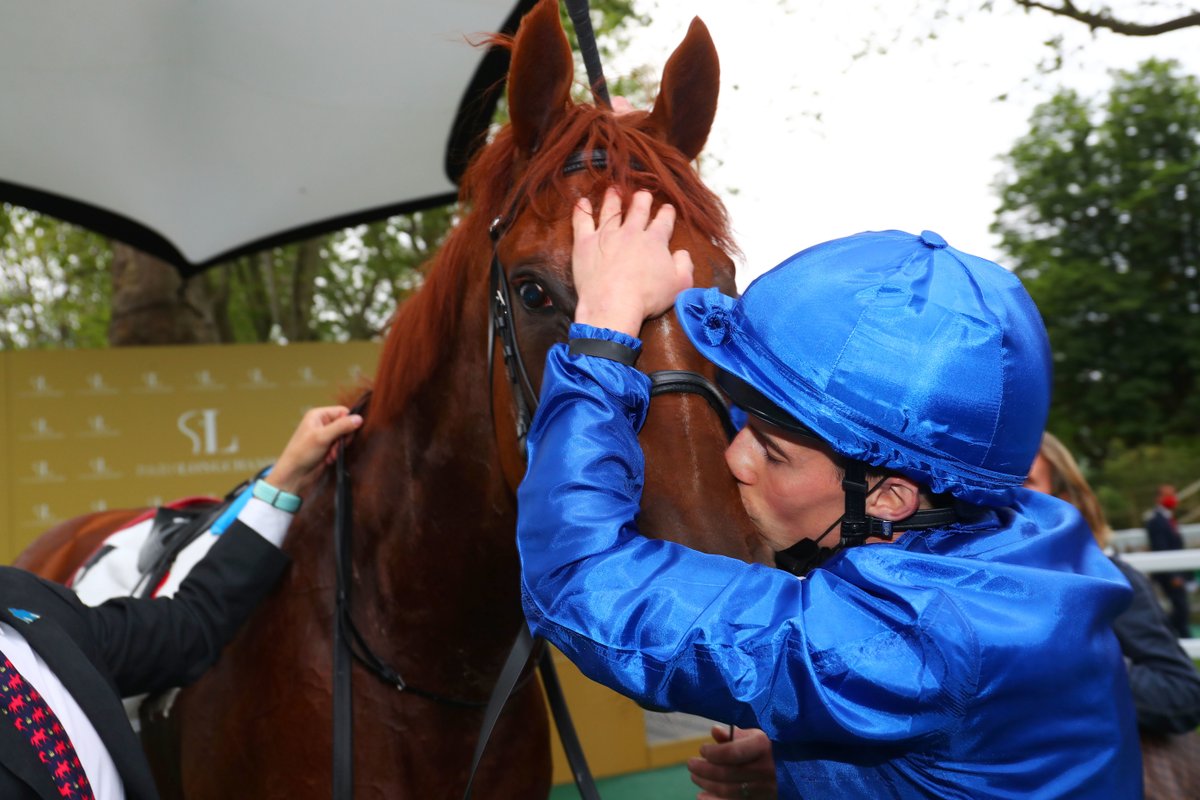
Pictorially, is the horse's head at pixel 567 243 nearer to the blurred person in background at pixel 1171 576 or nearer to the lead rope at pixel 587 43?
the lead rope at pixel 587 43

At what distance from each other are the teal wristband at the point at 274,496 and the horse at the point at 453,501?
0.08m

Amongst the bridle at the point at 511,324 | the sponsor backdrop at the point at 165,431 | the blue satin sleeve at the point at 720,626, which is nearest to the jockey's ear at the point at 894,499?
the blue satin sleeve at the point at 720,626

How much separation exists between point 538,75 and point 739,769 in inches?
52.1

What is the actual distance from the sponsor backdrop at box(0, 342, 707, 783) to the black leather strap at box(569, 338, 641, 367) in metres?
A: 4.44

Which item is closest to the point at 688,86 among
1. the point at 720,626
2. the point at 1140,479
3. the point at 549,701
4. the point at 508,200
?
the point at 508,200

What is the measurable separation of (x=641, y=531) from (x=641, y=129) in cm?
93

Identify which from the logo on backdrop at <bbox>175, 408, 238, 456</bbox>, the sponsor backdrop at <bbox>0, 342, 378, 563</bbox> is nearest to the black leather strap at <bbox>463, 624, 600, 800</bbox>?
the sponsor backdrop at <bbox>0, 342, 378, 563</bbox>

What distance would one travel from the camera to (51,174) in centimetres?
440

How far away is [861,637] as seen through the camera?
39.8 inches

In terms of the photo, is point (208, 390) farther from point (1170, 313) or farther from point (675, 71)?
point (1170, 313)

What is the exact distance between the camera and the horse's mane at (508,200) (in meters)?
1.65

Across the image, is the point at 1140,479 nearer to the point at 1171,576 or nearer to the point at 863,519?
the point at 1171,576

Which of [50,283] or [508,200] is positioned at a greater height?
[508,200]

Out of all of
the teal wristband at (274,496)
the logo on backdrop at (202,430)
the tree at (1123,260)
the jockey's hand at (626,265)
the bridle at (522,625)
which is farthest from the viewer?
the tree at (1123,260)
